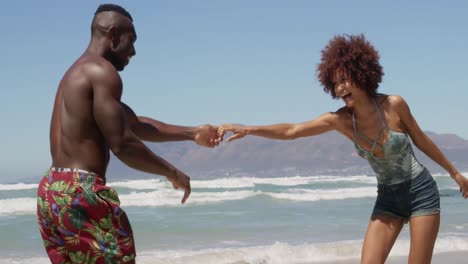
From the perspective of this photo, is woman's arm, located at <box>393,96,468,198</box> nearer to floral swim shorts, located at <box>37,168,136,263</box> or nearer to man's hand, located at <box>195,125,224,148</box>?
man's hand, located at <box>195,125,224,148</box>

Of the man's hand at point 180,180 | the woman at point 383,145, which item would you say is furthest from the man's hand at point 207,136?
the man's hand at point 180,180

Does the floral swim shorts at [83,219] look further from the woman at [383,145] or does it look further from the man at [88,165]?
the woman at [383,145]

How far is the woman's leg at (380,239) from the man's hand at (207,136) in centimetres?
129

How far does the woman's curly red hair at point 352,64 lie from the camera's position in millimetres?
4723

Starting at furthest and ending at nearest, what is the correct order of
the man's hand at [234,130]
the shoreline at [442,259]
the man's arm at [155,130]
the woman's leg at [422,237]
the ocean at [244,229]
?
1. the ocean at [244,229]
2. the shoreline at [442,259]
3. the man's hand at [234,130]
4. the woman's leg at [422,237]
5. the man's arm at [155,130]

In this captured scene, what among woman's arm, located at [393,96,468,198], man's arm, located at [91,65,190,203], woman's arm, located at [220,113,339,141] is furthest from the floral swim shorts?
woman's arm, located at [393,96,468,198]

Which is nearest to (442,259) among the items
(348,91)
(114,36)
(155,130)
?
(348,91)

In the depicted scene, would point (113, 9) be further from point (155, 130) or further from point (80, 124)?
point (155, 130)

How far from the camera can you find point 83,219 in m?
3.06

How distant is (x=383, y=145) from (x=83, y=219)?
2362mm

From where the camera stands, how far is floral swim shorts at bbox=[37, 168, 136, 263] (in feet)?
10.1

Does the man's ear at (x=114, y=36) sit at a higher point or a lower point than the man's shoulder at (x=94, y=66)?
higher

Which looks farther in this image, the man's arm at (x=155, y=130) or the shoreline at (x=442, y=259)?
the shoreline at (x=442, y=259)

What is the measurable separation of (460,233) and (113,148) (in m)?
9.33
